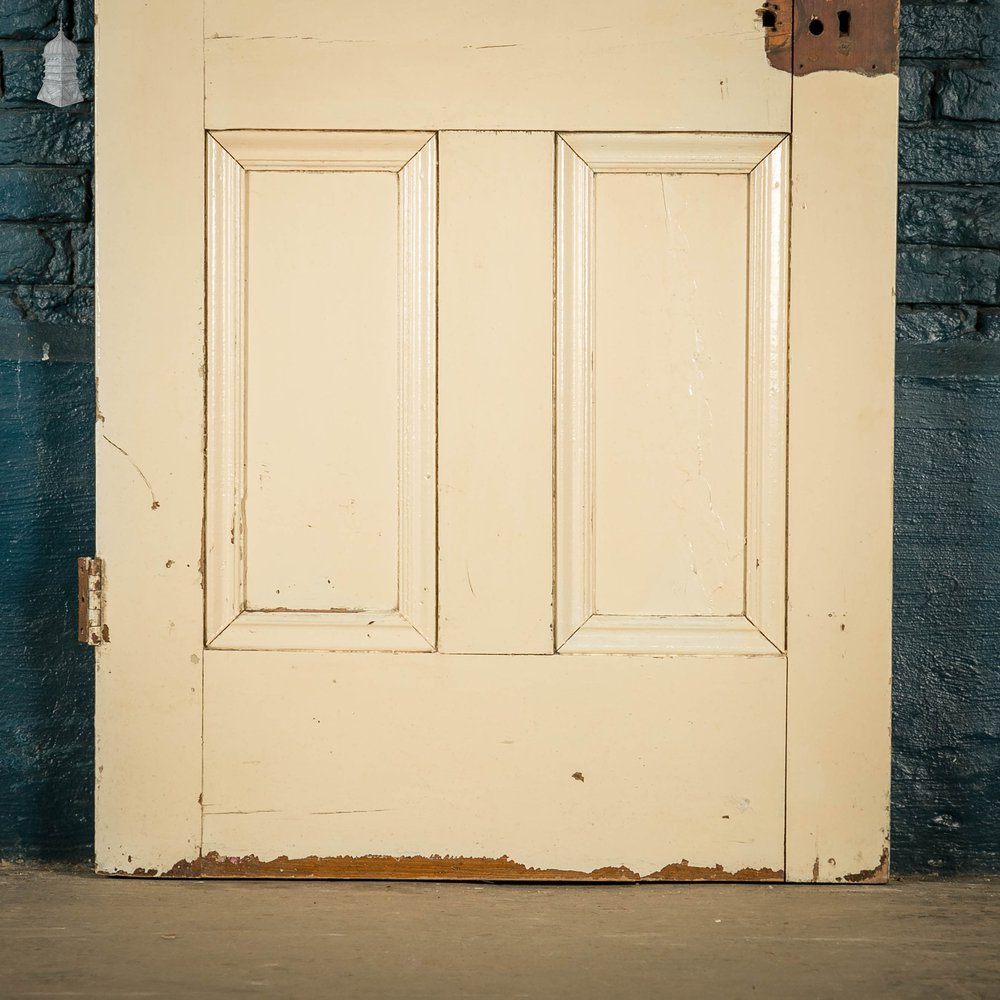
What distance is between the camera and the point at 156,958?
1.35m

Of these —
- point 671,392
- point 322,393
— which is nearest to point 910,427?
point 671,392

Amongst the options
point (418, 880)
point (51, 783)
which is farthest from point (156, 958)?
point (51, 783)

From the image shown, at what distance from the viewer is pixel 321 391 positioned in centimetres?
156

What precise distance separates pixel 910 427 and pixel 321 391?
3.21 ft

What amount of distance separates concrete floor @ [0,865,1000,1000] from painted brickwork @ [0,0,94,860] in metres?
0.20

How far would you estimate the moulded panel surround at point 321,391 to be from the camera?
1.55 metres

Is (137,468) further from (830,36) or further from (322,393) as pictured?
(830,36)

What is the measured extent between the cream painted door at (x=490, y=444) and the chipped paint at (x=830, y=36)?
2cm

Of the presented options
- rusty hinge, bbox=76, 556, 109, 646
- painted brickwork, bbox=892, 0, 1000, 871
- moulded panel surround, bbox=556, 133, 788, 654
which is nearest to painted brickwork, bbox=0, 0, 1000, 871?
painted brickwork, bbox=892, 0, 1000, 871

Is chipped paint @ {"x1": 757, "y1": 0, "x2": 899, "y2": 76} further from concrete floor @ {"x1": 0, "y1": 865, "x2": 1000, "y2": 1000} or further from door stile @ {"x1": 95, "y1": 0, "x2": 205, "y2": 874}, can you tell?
concrete floor @ {"x1": 0, "y1": 865, "x2": 1000, "y2": 1000}

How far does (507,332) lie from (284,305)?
0.34 metres

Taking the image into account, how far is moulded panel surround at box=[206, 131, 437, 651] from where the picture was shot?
5.09 feet

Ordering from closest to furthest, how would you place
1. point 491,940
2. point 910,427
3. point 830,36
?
1. point 491,940
2. point 830,36
3. point 910,427

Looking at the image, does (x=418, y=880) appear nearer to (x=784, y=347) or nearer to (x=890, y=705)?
(x=890, y=705)
